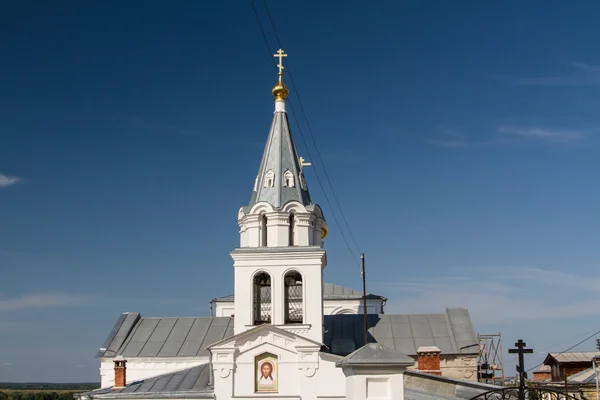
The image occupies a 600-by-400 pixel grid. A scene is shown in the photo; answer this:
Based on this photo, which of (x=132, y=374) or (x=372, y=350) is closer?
(x=372, y=350)

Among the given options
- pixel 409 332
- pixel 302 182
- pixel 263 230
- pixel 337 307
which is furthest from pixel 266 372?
pixel 337 307

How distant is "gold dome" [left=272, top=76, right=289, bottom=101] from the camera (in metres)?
26.7

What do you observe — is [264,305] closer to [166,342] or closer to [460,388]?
[166,342]

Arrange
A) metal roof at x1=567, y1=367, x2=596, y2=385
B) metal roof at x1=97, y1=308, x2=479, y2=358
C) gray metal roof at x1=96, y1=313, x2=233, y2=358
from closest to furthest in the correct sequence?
1. metal roof at x1=567, y1=367, x2=596, y2=385
2. metal roof at x1=97, y1=308, x2=479, y2=358
3. gray metal roof at x1=96, y1=313, x2=233, y2=358

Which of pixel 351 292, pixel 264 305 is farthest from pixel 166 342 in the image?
pixel 351 292

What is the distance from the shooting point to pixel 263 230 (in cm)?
2472

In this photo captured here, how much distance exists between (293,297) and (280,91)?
318 inches

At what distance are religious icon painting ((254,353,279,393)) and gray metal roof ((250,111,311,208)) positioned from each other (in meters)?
5.35

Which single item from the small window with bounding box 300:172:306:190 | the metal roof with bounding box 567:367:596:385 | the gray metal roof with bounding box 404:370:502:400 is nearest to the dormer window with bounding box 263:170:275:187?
the small window with bounding box 300:172:306:190

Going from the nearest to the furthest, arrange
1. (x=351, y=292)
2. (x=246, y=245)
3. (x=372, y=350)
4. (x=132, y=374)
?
1. (x=372, y=350)
2. (x=246, y=245)
3. (x=132, y=374)
4. (x=351, y=292)

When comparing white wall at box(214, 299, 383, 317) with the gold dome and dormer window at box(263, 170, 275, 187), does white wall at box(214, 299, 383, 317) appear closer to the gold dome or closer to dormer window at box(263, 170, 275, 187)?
dormer window at box(263, 170, 275, 187)

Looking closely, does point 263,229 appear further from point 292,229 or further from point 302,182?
point 302,182

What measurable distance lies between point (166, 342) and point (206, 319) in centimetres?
211

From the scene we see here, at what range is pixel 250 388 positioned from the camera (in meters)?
22.7
